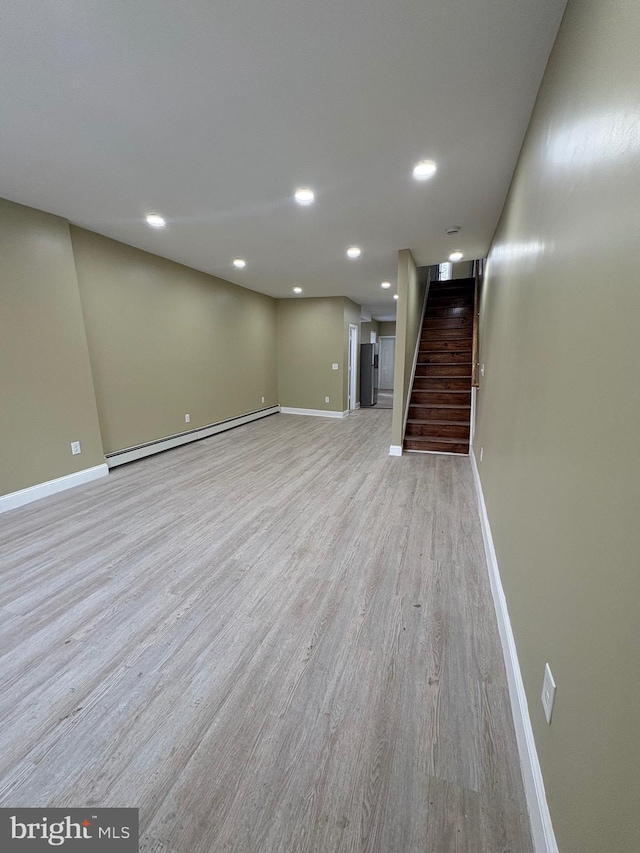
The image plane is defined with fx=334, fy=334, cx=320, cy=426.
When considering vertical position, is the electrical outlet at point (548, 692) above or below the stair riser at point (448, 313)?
below

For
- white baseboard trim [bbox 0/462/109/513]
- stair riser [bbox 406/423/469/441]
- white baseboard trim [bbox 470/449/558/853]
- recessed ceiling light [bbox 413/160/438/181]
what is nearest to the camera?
white baseboard trim [bbox 470/449/558/853]

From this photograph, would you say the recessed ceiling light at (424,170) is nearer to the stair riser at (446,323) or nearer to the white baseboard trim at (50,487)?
the stair riser at (446,323)

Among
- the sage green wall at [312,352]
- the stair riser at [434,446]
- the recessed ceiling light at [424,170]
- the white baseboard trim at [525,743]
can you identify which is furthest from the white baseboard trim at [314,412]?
the white baseboard trim at [525,743]

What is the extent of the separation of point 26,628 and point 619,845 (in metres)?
2.33

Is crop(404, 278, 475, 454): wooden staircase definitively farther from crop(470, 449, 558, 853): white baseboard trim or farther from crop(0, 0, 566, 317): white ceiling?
crop(470, 449, 558, 853): white baseboard trim

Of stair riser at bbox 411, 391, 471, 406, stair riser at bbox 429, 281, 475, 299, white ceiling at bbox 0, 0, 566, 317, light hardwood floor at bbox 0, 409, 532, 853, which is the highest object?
stair riser at bbox 429, 281, 475, 299

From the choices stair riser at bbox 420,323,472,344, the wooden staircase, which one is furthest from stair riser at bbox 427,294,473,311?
stair riser at bbox 420,323,472,344

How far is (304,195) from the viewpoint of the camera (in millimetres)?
2652

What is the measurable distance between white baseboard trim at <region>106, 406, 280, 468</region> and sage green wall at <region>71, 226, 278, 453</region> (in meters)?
0.08

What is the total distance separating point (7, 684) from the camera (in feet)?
4.65

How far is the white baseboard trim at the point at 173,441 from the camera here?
410 centimetres

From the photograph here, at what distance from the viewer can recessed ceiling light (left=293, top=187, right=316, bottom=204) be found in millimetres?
2582

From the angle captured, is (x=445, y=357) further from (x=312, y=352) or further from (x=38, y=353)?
(x=38, y=353)

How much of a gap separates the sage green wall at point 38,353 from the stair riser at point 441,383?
4390mm
